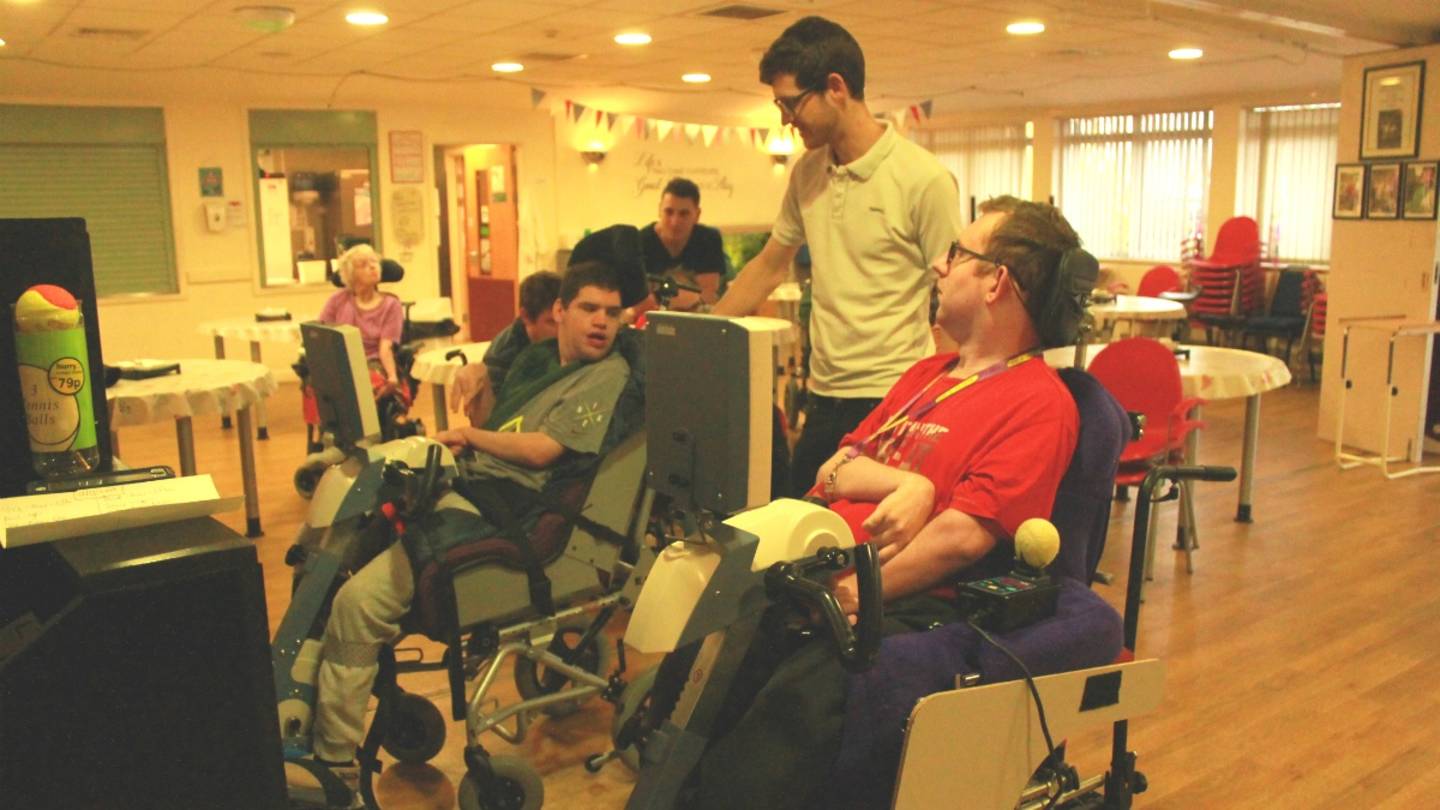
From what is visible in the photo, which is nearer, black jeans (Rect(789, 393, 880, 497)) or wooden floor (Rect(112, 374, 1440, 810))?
black jeans (Rect(789, 393, 880, 497))

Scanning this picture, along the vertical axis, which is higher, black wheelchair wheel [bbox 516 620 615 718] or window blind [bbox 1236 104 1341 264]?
window blind [bbox 1236 104 1341 264]

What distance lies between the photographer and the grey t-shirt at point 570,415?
2664 millimetres

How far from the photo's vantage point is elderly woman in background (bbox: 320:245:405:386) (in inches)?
211

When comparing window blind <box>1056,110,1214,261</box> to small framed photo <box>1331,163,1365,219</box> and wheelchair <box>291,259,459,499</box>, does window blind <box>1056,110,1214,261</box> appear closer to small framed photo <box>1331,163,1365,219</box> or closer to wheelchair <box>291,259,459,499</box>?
small framed photo <box>1331,163,1365,219</box>

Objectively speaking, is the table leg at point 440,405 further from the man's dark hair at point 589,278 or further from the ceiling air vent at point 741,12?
the man's dark hair at point 589,278

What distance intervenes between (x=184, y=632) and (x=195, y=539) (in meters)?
0.09

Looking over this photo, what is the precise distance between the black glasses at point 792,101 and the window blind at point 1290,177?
8.47 meters

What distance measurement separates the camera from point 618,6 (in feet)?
17.9

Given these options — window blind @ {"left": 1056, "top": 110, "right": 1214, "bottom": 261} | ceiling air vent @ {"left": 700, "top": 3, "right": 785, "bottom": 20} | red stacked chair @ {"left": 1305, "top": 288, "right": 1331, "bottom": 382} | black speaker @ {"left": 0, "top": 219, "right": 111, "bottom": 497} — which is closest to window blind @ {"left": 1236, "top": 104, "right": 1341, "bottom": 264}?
window blind @ {"left": 1056, "top": 110, "right": 1214, "bottom": 261}

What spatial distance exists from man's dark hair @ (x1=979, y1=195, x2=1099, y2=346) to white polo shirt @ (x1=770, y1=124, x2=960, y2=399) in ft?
1.57

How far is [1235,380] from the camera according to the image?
4.30 meters

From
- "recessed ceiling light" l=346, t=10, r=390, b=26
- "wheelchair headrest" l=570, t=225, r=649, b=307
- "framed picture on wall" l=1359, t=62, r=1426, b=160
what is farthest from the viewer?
"framed picture on wall" l=1359, t=62, r=1426, b=160

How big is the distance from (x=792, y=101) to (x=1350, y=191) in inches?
198

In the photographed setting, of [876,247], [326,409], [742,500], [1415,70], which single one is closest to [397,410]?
[326,409]
